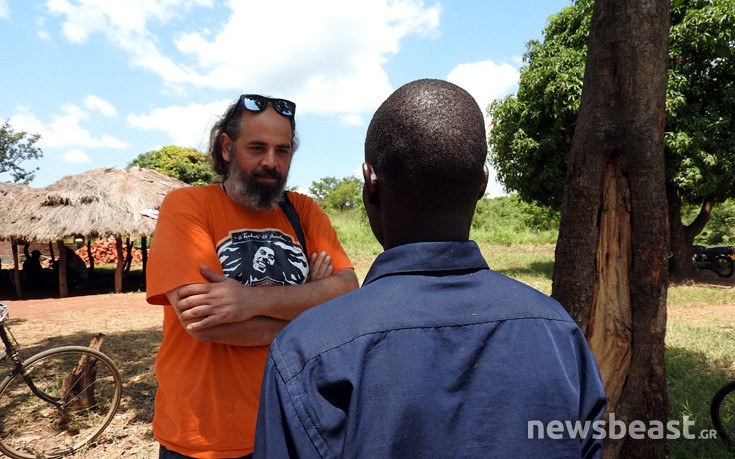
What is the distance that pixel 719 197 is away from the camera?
1291 centimetres

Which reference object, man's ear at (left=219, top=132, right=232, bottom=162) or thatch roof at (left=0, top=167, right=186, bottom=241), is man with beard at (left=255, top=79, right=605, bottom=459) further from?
thatch roof at (left=0, top=167, right=186, bottom=241)

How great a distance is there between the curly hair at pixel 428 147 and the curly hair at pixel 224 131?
116 centimetres

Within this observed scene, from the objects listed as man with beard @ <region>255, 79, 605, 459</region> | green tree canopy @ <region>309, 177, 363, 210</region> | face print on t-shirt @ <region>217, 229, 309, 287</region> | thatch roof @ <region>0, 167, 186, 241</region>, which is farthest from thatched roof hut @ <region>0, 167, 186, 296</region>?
green tree canopy @ <region>309, 177, 363, 210</region>

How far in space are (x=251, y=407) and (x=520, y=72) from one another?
13.7 metres

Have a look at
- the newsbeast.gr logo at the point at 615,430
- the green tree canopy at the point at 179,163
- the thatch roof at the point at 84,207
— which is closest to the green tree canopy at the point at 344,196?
the green tree canopy at the point at 179,163

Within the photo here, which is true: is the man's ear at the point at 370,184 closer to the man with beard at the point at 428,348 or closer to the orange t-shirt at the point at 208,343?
the man with beard at the point at 428,348

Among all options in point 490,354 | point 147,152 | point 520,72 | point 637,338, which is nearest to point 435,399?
point 490,354

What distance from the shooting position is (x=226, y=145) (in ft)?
7.05

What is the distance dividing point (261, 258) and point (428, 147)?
110 centimetres

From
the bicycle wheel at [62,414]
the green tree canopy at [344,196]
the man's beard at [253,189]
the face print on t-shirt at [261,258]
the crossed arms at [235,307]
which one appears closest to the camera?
the crossed arms at [235,307]

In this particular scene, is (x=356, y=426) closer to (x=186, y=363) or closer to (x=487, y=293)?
(x=487, y=293)

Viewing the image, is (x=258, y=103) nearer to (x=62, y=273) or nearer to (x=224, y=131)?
(x=224, y=131)

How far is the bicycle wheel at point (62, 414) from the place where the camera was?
4238 mm

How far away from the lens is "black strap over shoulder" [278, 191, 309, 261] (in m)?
2.14
